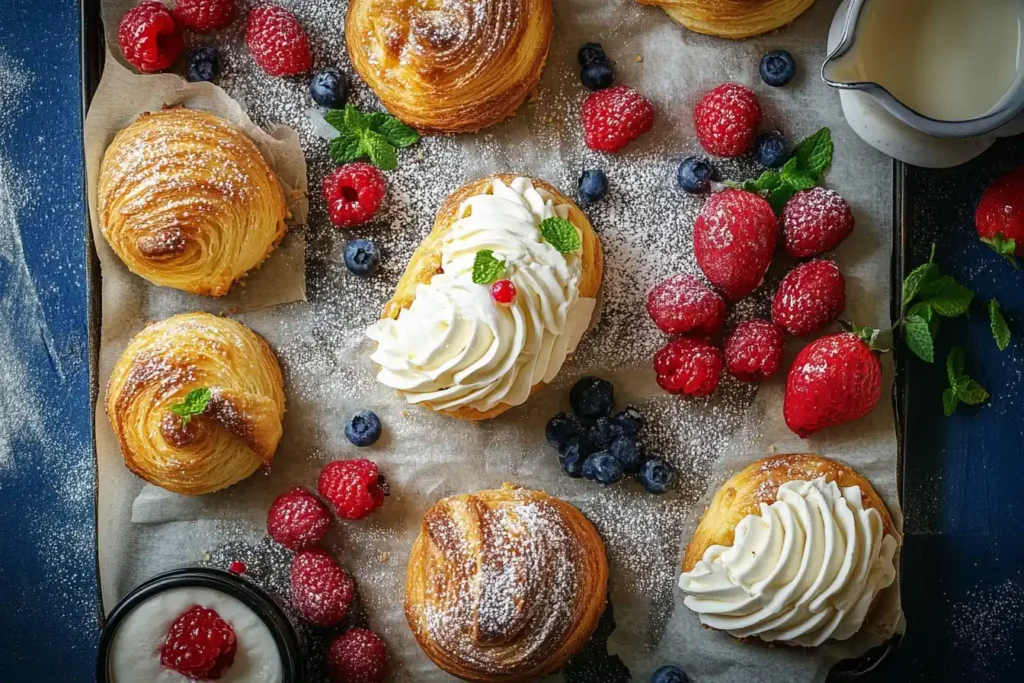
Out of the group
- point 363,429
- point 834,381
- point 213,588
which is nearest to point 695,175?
point 834,381

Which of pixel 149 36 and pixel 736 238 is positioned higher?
pixel 149 36

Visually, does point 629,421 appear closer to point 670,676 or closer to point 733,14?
point 670,676

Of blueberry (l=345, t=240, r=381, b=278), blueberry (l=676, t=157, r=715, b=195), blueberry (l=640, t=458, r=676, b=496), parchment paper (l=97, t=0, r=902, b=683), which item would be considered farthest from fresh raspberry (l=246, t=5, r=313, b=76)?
blueberry (l=640, t=458, r=676, b=496)

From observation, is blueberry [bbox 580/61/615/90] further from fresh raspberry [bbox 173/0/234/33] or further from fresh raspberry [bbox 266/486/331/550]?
fresh raspberry [bbox 266/486/331/550]

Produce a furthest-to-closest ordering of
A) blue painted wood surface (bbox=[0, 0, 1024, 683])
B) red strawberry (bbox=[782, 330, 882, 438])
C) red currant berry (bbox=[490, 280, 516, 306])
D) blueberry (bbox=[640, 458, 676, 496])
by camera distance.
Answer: blue painted wood surface (bbox=[0, 0, 1024, 683])
blueberry (bbox=[640, 458, 676, 496])
red strawberry (bbox=[782, 330, 882, 438])
red currant berry (bbox=[490, 280, 516, 306])

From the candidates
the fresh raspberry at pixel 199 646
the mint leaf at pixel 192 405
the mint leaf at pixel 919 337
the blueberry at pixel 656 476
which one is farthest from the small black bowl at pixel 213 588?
the mint leaf at pixel 919 337

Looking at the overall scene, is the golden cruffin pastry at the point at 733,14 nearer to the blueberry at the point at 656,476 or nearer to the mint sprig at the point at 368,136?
the mint sprig at the point at 368,136
